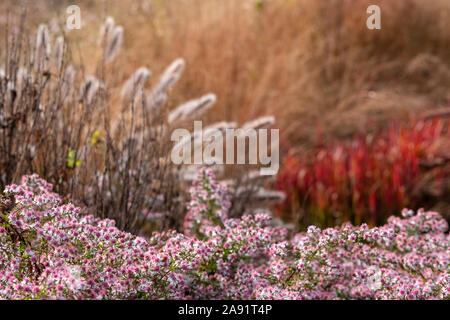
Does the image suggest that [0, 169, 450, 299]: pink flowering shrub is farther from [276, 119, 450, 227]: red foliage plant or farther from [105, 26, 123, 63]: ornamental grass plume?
[276, 119, 450, 227]: red foliage plant

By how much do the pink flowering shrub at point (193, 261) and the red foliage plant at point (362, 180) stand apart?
1.62 m

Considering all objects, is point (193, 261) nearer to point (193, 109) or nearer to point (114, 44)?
point (193, 109)

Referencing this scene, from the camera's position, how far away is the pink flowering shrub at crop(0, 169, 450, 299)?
1.56 metres

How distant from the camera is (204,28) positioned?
17.7 feet

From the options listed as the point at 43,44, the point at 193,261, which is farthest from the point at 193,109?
the point at 193,261

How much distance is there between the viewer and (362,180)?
12.9 feet

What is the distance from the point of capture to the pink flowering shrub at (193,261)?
1559mm

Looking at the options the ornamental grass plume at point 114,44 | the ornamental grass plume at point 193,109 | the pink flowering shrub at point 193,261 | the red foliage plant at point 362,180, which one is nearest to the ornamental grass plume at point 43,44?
the ornamental grass plume at point 114,44

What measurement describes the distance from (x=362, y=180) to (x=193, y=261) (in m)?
2.48

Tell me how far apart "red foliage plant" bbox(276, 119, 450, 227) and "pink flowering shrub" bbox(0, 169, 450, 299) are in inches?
63.8

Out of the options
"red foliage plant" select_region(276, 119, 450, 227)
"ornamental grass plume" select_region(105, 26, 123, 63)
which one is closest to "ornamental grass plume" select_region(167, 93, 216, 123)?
"ornamental grass plume" select_region(105, 26, 123, 63)

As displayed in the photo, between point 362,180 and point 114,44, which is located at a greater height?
point 114,44

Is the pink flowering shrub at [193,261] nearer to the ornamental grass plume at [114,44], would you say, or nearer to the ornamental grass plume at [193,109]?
the ornamental grass plume at [193,109]
